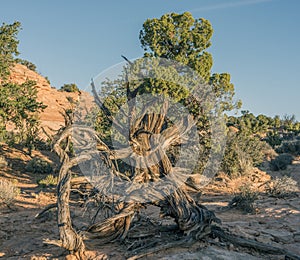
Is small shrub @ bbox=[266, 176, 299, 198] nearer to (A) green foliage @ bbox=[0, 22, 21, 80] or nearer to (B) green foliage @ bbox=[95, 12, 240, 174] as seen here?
(B) green foliage @ bbox=[95, 12, 240, 174]

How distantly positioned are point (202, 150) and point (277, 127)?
35.5m

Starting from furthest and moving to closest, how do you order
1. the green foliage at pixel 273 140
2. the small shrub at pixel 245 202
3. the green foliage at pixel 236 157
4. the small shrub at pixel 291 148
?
the green foliage at pixel 273 140 < the small shrub at pixel 291 148 < the green foliage at pixel 236 157 < the small shrub at pixel 245 202

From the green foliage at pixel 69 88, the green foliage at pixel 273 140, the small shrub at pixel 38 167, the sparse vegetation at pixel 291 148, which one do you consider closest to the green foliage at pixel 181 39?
the small shrub at pixel 38 167

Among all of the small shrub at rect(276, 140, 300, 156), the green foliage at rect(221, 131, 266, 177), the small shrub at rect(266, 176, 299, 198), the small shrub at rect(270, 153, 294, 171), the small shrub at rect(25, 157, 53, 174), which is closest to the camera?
the small shrub at rect(266, 176, 299, 198)

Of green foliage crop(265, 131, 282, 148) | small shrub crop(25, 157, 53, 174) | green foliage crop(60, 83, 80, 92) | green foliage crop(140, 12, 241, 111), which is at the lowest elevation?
small shrub crop(25, 157, 53, 174)

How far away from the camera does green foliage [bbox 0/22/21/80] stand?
1514cm

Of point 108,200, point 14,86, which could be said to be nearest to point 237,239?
point 108,200

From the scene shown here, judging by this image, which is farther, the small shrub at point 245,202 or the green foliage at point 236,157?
the green foliage at point 236,157

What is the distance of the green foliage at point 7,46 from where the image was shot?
15141 millimetres

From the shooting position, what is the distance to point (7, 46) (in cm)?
1548

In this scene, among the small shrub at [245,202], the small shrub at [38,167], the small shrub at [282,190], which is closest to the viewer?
the small shrub at [245,202]

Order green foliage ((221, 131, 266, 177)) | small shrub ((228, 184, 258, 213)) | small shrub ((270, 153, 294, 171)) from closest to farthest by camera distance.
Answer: small shrub ((228, 184, 258, 213))
green foliage ((221, 131, 266, 177))
small shrub ((270, 153, 294, 171))

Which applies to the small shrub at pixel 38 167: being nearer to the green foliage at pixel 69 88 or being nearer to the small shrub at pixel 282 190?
the small shrub at pixel 282 190

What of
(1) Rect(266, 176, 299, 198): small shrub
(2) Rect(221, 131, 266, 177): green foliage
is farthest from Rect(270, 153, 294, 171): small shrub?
(1) Rect(266, 176, 299, 198): small shrub
